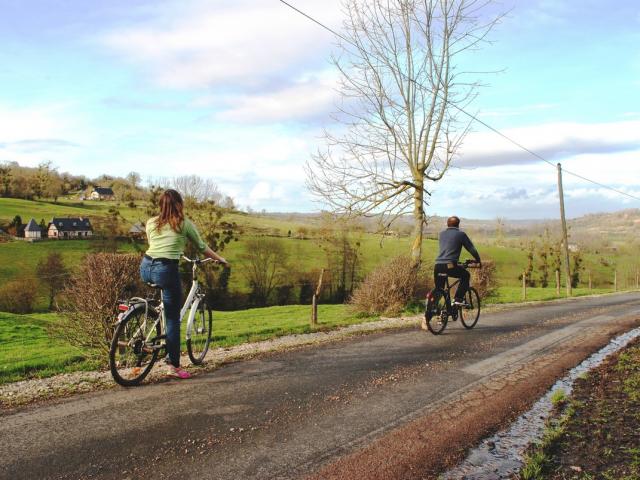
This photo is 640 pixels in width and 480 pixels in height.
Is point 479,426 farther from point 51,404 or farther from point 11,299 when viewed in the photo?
point 11,299

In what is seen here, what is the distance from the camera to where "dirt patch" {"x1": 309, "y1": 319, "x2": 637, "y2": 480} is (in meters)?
3.82

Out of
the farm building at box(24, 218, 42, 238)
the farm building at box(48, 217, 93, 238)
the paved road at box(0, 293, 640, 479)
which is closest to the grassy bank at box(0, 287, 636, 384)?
the paved road at box(0, 293, 640, 479)

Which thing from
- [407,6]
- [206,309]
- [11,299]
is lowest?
[11,299]

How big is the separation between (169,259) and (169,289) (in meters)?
0.39

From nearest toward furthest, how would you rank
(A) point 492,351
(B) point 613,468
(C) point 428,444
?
(B) point 613,468 < (C) point 428,444 < (A) point 492,351

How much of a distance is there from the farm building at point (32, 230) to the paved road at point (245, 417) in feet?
212

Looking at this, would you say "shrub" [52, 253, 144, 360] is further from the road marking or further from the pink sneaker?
the road marking

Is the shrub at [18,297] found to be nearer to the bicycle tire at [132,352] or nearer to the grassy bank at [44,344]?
the grassy bank at [44,344]

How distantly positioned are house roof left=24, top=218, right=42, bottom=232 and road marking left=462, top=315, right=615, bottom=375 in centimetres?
6588

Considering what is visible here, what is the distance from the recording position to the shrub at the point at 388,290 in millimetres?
16047

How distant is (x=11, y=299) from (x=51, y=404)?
42.5m

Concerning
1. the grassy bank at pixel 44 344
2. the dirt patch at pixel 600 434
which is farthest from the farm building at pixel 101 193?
the dirt patch at pixel 600 434

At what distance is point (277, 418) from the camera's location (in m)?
4.93

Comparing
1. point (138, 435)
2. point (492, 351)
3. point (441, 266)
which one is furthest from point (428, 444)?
point (441, 266)
